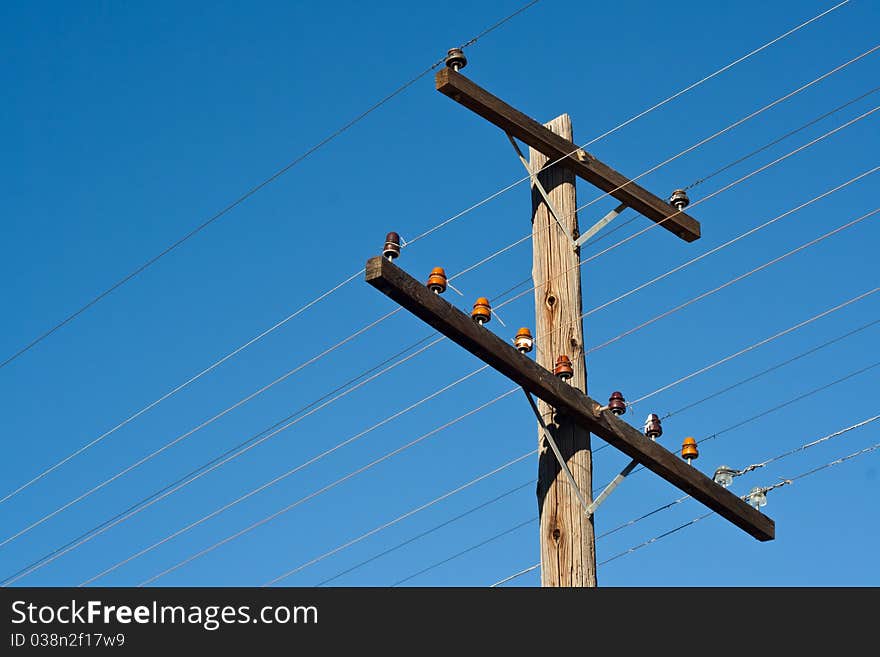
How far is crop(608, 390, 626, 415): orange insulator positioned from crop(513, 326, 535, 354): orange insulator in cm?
57

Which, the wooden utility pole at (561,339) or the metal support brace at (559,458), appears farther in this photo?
the metal support brace at (559,458)

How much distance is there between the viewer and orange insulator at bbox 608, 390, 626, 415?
346 inches

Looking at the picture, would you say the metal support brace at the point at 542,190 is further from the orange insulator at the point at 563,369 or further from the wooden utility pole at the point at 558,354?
the orange insulator at the point at 563,369

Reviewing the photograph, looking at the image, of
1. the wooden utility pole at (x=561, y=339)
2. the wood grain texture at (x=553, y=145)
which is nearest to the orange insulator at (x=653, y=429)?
the wooden utility pole at (x=561, y=339)

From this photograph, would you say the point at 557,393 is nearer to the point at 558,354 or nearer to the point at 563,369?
the point at 563,369

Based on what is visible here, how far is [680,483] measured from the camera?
8.92m

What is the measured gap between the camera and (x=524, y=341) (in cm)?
884

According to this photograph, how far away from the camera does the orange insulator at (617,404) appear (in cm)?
879

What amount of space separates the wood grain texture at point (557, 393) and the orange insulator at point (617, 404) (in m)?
0.04

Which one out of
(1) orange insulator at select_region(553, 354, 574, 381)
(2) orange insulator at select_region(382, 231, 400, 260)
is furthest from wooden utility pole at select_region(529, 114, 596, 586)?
(2) orange insulator at select_region(382, 231, 400, 260)

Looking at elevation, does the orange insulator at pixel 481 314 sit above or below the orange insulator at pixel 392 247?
below

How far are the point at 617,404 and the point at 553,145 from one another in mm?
2009

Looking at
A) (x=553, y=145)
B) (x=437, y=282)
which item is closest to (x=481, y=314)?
(x=437, y=282)
